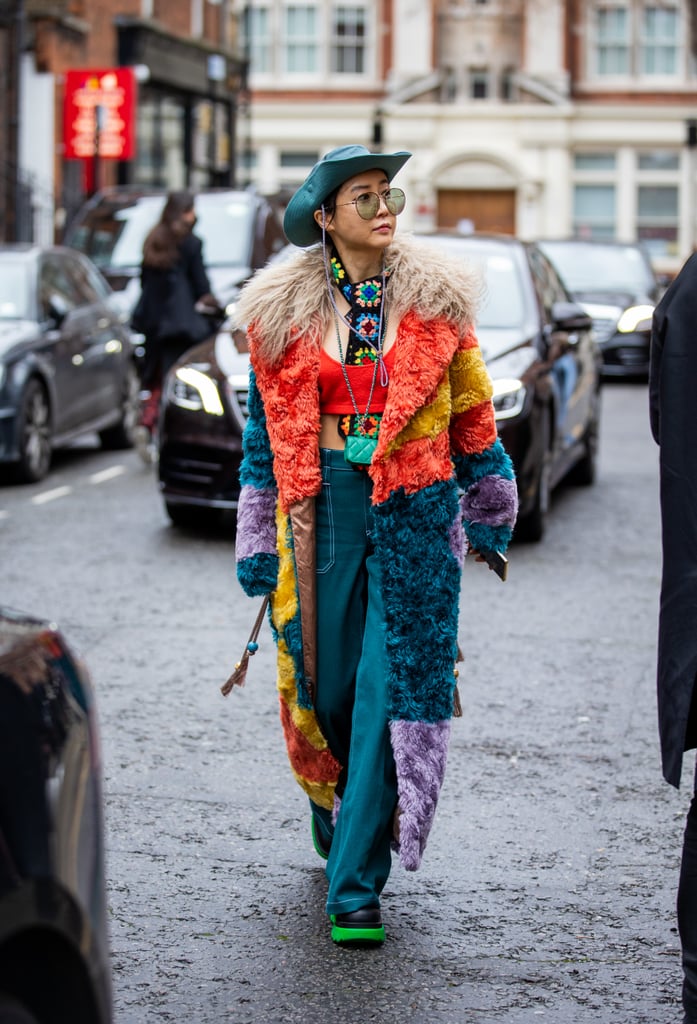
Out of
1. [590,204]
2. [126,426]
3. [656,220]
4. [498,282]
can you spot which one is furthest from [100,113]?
[656,220]

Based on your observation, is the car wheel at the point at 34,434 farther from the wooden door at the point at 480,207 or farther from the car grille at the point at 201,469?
the wooden door at the point at 480,207

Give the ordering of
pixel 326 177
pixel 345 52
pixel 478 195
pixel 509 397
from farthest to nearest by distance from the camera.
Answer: pixel 345 52 < pixel 478 195 < pixel 509 397 < pixel 326 177

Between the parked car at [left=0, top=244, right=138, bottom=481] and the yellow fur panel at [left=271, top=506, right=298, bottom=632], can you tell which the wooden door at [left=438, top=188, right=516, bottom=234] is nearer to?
the parked car at [left=0, top=244, right=138, bottom=481]

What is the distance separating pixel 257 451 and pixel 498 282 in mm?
6650

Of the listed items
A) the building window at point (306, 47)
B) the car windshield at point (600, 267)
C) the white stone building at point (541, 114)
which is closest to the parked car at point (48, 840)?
the car windshield at point (600, 267)

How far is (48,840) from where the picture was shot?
2.43 metres

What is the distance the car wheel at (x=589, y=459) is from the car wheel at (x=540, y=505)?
6.70 ft

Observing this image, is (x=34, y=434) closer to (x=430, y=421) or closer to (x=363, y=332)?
(x=363, y=332)

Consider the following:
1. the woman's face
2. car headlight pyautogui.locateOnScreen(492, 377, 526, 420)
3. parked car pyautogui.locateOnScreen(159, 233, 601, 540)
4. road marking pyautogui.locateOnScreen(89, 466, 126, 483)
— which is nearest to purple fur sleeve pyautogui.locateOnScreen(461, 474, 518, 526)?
the woman's face

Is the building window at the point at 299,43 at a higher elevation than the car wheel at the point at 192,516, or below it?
higher

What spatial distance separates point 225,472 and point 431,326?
5.48 meters

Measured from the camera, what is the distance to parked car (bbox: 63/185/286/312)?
15.5m

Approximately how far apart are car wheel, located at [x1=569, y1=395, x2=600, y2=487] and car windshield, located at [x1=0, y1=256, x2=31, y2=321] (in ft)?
13.8

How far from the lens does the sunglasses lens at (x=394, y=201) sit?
14.2ft
